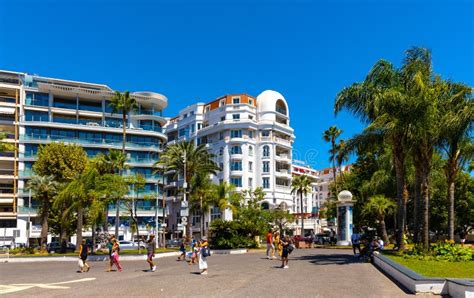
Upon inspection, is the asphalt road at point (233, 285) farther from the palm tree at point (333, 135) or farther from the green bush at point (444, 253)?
the palm tree at point (333, 135)

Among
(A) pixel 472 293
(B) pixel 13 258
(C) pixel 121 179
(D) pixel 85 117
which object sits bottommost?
(B) pixel 13 258

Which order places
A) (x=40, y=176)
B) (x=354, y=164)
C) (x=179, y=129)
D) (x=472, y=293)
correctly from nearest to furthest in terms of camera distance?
(x=472, y=293), (x=40, y=176), (x=354, y=164), (x=179, y=129)

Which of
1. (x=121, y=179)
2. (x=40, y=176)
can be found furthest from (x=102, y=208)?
(x=40, y=176)

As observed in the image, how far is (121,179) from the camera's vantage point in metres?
36.3

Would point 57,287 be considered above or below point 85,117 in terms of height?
below

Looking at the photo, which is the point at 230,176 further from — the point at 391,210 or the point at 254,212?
the point at 391,210

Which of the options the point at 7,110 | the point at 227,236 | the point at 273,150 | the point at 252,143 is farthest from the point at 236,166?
the point at 227,236

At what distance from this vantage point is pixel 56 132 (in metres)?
68.1

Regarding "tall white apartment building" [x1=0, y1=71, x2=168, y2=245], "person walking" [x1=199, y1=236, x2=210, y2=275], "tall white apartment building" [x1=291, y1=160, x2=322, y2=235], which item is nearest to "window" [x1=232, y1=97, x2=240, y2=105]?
"tall white apartment building" [x1=0, y1=71, x2=168, y2=245]

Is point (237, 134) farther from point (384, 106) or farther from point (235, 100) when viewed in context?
point (384, 106)

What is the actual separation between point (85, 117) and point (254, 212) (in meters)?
37.4

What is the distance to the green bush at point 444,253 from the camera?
1914 centimetres

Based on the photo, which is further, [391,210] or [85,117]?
[85,117]

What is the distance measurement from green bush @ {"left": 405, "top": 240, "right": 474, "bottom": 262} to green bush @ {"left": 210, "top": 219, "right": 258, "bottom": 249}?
21.2m
